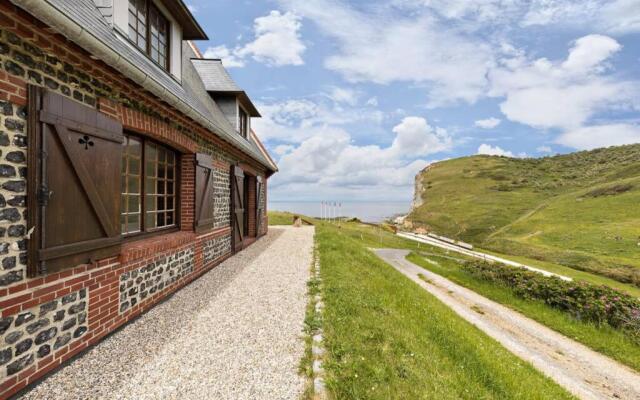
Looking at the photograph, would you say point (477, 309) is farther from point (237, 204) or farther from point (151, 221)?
point (151, 221)

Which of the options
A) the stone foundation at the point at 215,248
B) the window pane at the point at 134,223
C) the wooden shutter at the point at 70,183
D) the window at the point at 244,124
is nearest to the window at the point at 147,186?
the window pane at the point at 134,223

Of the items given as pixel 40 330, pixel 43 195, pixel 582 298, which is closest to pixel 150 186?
pixel 43 195

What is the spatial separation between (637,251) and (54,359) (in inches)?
1169

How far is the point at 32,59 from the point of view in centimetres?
292

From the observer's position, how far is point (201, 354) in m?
3.53

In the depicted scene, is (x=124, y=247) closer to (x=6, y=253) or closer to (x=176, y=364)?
(x=6, y=253)

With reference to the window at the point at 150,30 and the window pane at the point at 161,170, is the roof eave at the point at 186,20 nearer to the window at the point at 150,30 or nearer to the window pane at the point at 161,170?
the window at the point at 150,30

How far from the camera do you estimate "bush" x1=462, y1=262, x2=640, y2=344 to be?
7855mm

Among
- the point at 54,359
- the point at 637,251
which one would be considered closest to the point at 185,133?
the point at 54,359

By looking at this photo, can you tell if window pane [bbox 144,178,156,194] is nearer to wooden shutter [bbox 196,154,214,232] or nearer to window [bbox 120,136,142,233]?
window [bbox 120,136,142,233]

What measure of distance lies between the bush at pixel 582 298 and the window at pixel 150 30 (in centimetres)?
1365

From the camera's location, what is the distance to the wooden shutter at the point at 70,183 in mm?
2936

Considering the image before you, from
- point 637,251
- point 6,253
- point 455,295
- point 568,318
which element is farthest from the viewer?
point 637,251

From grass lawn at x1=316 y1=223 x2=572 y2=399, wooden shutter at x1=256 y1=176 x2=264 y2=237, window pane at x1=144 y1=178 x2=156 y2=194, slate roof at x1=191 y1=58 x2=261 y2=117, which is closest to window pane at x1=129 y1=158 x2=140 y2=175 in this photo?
window pane at x1=144 y1=178 x2=156 y2=194
